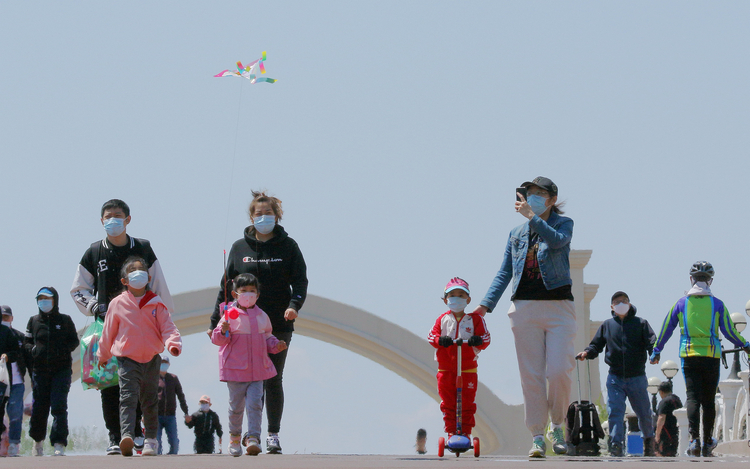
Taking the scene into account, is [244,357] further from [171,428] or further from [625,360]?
[171,428]

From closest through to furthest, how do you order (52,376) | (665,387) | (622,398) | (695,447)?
(695,447) → (52,376) → (622,398) → (665,387)

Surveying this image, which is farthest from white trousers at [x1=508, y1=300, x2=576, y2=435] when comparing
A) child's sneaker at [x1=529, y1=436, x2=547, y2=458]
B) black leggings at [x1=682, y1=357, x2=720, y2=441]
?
black leggings at [x1=682, y1=357, x2=720, y2=441]

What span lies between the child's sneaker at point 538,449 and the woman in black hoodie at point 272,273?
1957mm

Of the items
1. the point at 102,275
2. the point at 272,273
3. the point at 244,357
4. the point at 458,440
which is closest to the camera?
the point at 458,440

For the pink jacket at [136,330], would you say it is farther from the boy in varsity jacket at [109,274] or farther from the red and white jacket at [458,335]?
the red and white jacket at [458,335]

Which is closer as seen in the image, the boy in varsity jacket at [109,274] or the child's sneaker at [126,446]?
the child's sneaker at [126,446]

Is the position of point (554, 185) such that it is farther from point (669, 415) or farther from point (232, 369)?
point (669, 415)

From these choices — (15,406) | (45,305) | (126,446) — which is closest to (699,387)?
(126,446)

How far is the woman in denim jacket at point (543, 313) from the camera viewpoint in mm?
8180

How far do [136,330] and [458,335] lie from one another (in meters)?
2.32

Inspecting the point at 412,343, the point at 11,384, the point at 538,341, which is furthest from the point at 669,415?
the point at 412,343

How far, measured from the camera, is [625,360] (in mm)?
11008

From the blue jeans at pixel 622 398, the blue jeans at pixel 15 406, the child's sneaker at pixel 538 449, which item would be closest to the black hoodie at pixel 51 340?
the blue jeans at pixel 15 406

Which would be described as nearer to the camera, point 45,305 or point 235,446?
point 235,446
